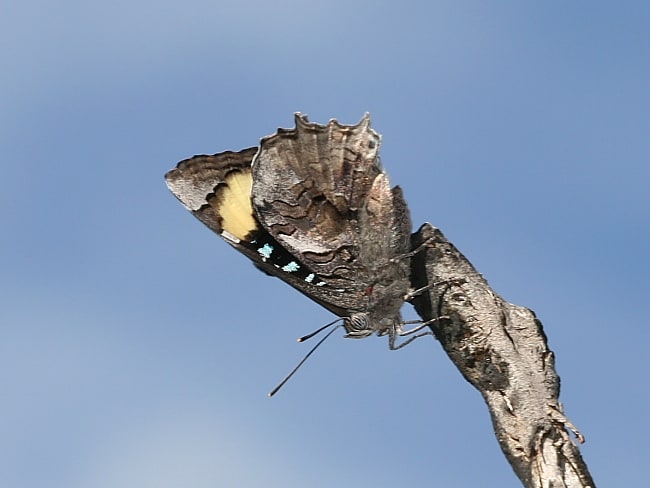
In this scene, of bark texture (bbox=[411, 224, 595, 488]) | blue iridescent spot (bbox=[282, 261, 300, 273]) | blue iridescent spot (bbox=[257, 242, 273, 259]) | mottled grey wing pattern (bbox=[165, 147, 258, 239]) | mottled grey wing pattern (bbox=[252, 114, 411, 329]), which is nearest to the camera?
bark texture (bbox=[411, 224, 595, 488])

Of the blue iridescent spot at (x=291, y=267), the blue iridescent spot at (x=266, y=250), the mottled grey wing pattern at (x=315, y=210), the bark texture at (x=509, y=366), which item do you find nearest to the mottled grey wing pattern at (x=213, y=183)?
the mottled grey wing pattern at (x=315, y=210)

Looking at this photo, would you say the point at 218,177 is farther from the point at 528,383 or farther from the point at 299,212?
the point at 528,383

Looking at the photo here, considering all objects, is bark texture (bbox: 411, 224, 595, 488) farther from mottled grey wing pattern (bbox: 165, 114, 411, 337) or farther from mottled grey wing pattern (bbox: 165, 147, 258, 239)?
mottled grey wing pattern (bbox: 165, 147, 258, 239)

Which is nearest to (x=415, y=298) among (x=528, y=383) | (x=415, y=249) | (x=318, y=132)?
(x=415, y=249)

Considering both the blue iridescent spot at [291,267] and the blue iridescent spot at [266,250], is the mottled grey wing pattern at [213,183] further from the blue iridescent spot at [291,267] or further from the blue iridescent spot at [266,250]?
the blue iridescent spot at [291,267]

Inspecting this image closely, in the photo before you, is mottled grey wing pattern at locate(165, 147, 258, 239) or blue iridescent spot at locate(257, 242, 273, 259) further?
mottled grey wing pattern at locate(165, 147, 258, 239)

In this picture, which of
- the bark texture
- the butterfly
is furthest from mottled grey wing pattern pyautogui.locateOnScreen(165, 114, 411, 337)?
the bark texture

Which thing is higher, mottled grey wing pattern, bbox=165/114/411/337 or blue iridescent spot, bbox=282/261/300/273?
mottled grey wing pattern, bbox=165/114/411/337

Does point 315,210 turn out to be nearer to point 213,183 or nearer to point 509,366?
point 213,183
